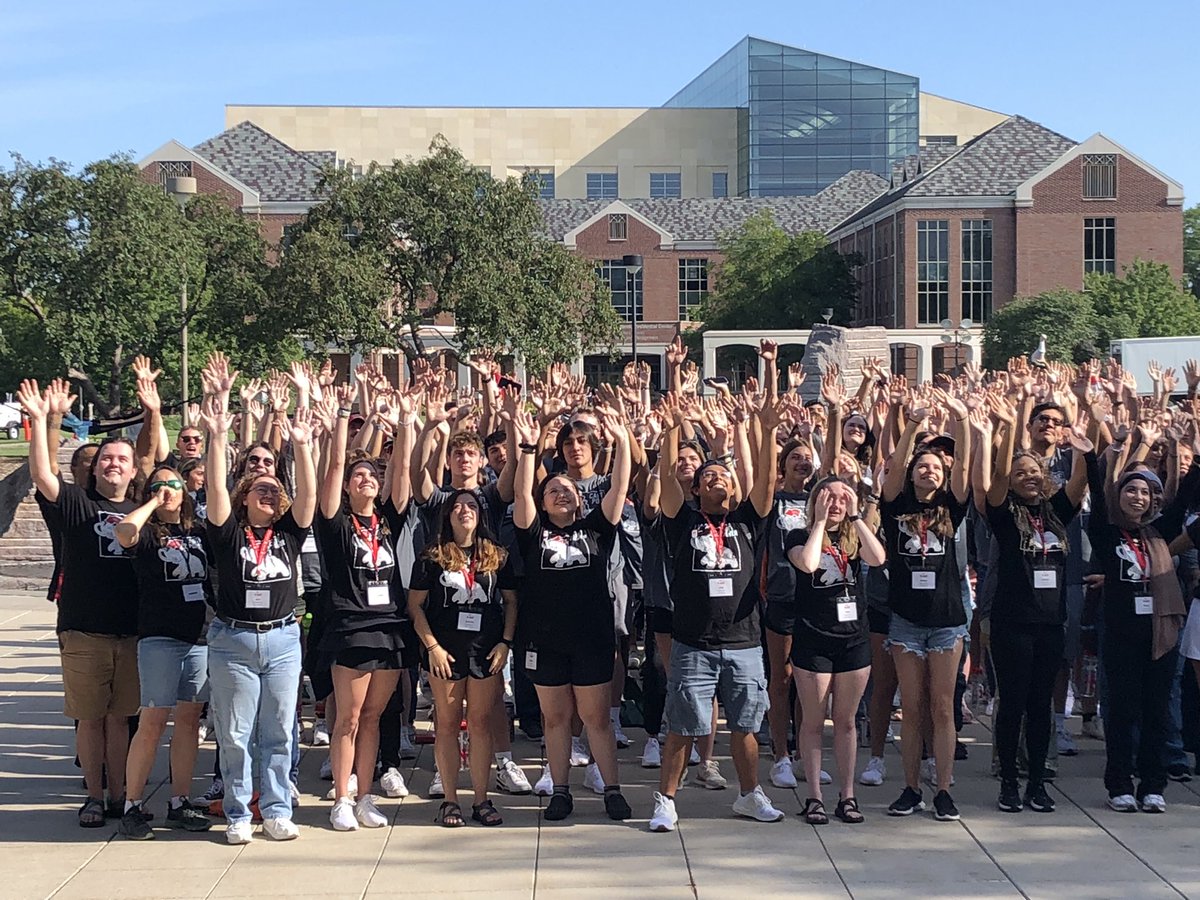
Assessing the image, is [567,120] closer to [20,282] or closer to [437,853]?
[20,282]

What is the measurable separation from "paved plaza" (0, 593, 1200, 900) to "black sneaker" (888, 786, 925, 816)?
0.07 m

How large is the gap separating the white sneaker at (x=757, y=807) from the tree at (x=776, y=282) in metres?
59.2

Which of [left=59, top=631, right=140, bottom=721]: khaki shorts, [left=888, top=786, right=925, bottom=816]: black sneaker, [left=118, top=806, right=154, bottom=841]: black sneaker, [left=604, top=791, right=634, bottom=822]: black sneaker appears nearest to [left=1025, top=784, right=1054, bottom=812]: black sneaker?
[left=888, top=786, right=925, bottom=816]: black sneaker

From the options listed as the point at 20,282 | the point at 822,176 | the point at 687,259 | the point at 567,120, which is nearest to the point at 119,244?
the point at 20,282

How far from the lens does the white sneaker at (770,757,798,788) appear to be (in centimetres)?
764

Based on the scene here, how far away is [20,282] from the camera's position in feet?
91.9

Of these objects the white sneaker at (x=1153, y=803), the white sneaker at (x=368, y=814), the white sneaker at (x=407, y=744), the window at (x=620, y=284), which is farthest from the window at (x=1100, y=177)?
A: the white sneaker at (x=368, y=814)

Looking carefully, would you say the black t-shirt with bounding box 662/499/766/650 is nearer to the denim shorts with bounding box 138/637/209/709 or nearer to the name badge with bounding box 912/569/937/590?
the name badge with bounding box 912/569/937/590

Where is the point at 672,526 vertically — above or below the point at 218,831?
above

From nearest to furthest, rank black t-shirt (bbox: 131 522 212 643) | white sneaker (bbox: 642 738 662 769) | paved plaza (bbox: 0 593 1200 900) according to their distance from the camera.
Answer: paved plaza (bbox: 0 593 1200 900)
black t-shirt (bbox: 131 522 212 643)
white sneaker (bbox: 642 738 662 769)

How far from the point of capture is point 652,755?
822cm

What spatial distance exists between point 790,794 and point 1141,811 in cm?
173

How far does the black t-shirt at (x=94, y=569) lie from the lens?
22.4 ft

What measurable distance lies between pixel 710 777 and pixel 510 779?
3.49 ft
